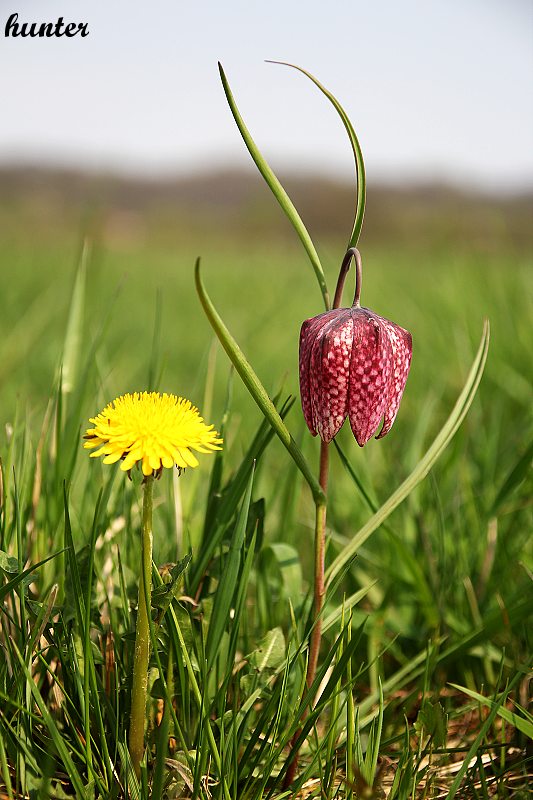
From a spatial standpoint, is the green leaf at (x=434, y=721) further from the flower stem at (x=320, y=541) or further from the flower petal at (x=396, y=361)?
the flower petal at (x=396, y=361)

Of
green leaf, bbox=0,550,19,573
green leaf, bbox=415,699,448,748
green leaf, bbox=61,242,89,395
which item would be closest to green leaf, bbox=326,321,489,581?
green leaf, bbox=415,699,448,748

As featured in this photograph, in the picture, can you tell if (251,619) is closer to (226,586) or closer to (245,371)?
(226,586)

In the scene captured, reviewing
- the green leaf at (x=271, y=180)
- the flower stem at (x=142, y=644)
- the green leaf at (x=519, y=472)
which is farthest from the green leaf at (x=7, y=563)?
the green leaf at (x=519, y=472)

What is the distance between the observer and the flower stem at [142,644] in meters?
0.56

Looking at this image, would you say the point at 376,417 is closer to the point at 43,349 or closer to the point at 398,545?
the point at 398,545

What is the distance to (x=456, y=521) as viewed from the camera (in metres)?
1.01

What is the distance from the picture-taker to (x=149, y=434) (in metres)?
0.54

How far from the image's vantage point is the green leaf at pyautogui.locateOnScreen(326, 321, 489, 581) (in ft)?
2.02

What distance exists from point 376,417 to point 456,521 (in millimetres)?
457

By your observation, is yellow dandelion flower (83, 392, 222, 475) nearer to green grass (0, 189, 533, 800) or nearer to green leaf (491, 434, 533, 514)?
green grass (0, 189, 533, 800)

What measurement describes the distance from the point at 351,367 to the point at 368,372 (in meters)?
0.01

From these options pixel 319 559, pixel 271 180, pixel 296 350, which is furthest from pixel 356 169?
pixel 296 350

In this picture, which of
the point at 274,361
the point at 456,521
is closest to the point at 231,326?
the point at 274,361

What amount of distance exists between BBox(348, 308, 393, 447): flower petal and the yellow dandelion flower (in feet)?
0.37
